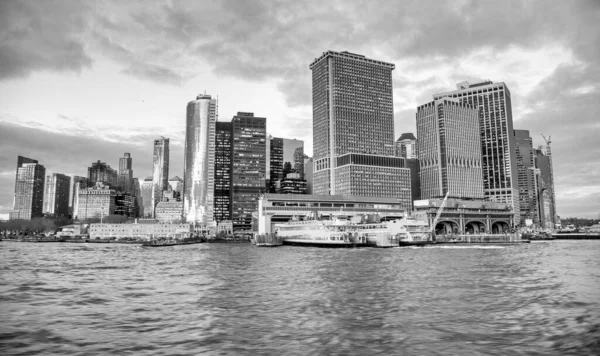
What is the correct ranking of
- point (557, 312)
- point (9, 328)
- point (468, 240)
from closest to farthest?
point (9, 328) → point (557, 312) → point (468, 240)

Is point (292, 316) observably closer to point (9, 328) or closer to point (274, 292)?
point (274, 292)

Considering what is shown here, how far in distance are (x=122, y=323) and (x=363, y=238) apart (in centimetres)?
12427

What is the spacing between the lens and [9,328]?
26.1m

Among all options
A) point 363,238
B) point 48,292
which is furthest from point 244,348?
point 363,238

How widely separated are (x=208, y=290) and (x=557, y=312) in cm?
2894

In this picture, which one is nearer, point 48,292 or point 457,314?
point 457,314

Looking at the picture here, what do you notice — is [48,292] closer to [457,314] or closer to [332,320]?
[332,320]

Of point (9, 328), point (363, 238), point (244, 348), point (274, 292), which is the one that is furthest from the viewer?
point (363, 238)

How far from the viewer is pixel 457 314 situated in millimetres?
29141

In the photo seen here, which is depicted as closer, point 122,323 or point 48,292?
point 122,323

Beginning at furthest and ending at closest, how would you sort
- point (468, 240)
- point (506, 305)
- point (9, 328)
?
point (468, 240) → point (506, 305) → point (9, 328)

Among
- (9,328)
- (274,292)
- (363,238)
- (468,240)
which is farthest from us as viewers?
(468,240)

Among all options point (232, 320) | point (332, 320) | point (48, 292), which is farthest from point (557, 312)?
point (48, 292)

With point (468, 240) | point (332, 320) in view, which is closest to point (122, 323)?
point (332, 320)
